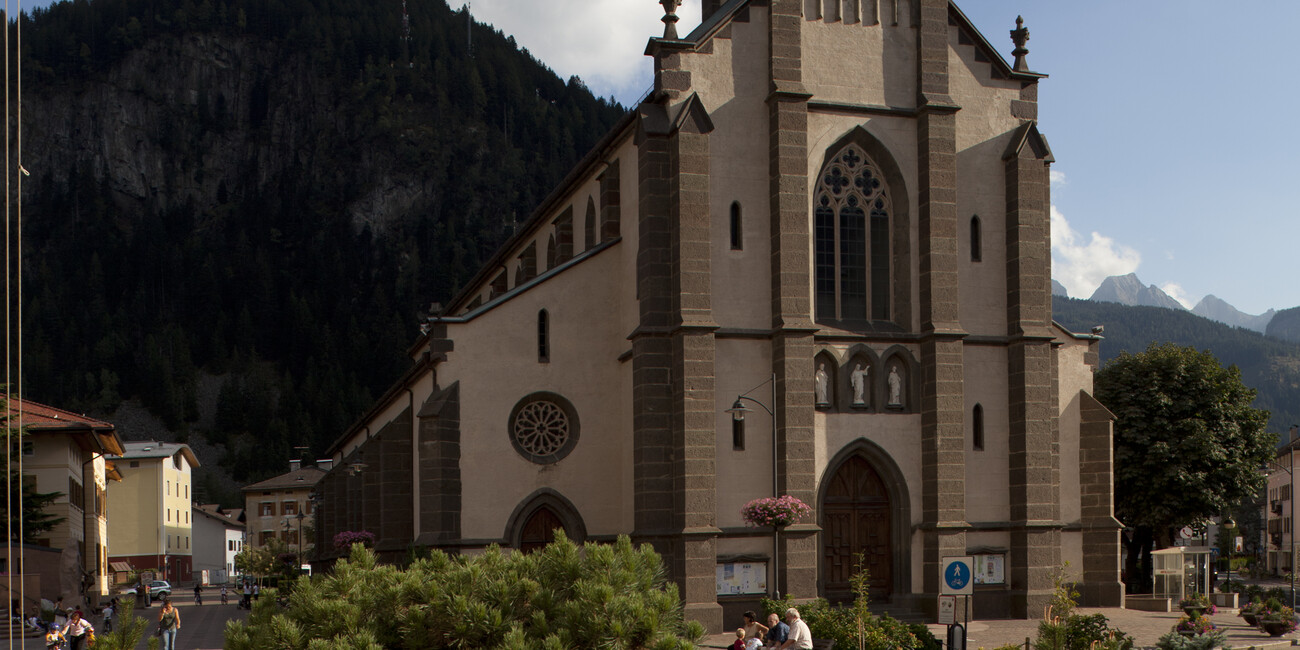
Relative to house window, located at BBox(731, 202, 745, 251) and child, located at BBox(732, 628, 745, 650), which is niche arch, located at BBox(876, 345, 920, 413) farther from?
child, located at BBox(732, 628, 745, 650)

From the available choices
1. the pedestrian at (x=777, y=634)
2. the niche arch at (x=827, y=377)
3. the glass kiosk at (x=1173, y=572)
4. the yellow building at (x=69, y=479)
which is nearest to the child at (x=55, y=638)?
the pedestrian at (x=777, y=634)

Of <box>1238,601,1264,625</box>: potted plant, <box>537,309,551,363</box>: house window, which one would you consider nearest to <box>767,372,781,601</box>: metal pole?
<box>537,309,551,363</box>: house window

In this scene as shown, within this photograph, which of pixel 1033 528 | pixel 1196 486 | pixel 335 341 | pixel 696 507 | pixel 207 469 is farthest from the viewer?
pixel 335 341

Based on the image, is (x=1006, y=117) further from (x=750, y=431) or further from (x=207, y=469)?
(x=207, y=469)

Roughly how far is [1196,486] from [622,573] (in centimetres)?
4601

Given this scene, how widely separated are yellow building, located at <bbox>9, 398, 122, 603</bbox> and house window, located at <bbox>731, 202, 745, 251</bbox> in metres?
31.7

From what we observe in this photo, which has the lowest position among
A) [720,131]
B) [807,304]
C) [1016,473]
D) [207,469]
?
[207,469]

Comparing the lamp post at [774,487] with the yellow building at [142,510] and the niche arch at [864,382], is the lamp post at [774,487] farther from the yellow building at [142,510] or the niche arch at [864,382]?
the yellow building at [142,510]

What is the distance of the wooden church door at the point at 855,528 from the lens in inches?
1401

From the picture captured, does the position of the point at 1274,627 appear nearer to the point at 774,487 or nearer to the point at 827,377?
the point at 827,377

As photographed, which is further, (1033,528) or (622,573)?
(1033,528)

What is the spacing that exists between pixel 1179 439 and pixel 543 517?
31406 mm

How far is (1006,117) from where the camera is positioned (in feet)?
124

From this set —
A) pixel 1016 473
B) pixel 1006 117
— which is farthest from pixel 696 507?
pixel 1006 117
